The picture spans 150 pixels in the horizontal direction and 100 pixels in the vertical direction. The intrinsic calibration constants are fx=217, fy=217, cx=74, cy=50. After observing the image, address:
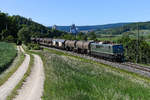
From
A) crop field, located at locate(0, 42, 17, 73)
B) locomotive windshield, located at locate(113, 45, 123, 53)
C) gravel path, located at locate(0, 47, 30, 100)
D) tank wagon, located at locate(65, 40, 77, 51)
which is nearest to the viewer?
gravel path, located at locate(0, 47, 30, 100)

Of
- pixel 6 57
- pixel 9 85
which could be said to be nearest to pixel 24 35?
pixel 6 57

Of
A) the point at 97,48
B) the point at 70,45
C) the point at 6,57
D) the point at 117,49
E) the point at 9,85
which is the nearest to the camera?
the point at 9,85

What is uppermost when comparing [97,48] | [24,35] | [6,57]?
[24,35]

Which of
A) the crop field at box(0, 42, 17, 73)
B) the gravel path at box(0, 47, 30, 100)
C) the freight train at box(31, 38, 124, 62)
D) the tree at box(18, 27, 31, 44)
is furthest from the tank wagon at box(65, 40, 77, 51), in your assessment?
the tree at box(18, 27, 31, 44)

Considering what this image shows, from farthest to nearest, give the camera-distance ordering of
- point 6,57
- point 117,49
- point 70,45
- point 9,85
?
point 70,45 → point 6,57 → point 117,49 → point 9,85

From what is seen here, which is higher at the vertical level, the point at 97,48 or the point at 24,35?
the point at 24,35

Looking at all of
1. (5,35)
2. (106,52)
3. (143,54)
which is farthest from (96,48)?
(5,35)

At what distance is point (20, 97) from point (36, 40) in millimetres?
98858

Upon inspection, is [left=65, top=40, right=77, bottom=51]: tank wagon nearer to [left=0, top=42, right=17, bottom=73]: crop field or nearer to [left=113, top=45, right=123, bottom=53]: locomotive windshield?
[left=0, top=42, right=17, bottom=73]: crop field

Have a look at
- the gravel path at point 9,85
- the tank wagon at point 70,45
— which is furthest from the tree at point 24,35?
the gravel path at point 9,85

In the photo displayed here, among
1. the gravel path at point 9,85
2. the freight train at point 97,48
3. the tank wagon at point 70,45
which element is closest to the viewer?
the gravel path at point 9,85

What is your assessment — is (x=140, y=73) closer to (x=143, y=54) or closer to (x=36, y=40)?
(x=143, y=54)

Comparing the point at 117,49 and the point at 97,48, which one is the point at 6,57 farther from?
the point at 117,49

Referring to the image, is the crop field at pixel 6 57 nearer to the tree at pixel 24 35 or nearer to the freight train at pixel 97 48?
the freight train at pixel 97 48
